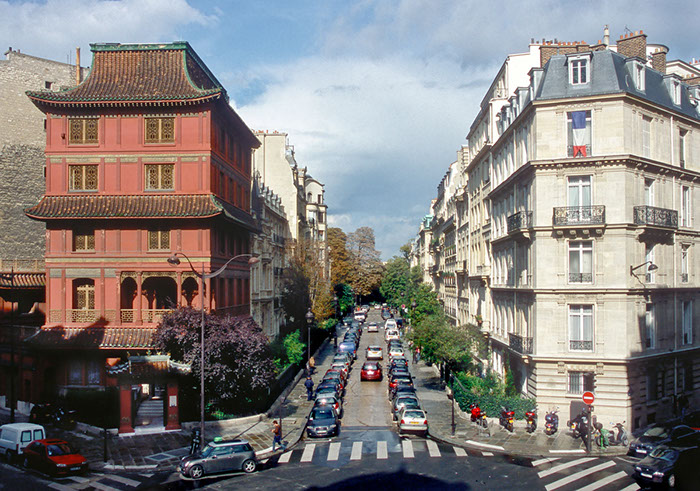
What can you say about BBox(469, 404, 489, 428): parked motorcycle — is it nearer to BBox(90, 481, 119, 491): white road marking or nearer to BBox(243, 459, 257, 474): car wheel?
BBox(243, 459, 257, 474): car wheel

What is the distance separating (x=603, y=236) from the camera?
31812 millimetres

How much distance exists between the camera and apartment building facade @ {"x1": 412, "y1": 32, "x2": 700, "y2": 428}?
104 feet

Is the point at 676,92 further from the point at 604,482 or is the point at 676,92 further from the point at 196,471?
the point at 196,471

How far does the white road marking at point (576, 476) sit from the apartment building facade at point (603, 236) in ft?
18.5

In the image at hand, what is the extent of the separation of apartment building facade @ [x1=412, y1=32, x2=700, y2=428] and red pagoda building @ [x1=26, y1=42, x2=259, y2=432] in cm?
1866

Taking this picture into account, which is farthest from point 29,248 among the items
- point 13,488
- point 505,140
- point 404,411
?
point 505,140

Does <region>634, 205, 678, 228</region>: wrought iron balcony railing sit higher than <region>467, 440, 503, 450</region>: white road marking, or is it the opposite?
<region>634, 205, 678, 228</region>: wrought iron balcony railing

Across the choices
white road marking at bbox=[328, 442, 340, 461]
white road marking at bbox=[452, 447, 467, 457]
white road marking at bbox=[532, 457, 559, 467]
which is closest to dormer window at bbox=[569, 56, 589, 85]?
white road marking at bbox=[532, 457, 559, 467]

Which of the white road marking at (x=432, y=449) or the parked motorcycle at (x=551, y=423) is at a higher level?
the parked motorcycle at (x=551, y=423)

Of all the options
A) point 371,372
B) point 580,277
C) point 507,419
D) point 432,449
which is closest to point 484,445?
point 432,449

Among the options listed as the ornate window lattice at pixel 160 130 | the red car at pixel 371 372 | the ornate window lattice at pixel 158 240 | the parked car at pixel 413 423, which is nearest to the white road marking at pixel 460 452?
the parked car at pixel 413 423

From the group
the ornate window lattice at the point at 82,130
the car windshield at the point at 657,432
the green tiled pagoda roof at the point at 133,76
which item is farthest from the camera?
the ornate window lattice at the point at 82,130

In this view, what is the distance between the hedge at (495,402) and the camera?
107ft

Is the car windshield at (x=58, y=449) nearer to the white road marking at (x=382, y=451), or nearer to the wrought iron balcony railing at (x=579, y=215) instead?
the white road marking at (x=382, y=451)
